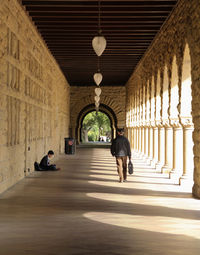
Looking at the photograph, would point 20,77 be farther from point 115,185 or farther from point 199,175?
point 199,175

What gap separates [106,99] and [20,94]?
684 inches

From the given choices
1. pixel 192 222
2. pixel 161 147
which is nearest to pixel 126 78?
pixel 161 147

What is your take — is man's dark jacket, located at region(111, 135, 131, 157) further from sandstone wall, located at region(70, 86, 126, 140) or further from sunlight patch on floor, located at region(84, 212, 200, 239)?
sandstone wall, located at region(70, 86, 126, 140)

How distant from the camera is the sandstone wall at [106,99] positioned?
26.5 m

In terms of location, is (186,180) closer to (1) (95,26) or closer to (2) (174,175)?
(2) (174,175)

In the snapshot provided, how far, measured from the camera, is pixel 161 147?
40.5 feet

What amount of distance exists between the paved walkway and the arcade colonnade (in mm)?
1001

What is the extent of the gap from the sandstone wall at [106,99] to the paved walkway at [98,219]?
17.5 metres

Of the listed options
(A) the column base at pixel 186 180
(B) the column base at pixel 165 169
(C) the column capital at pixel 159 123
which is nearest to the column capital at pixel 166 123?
(C) the column capital at pixel 159 123

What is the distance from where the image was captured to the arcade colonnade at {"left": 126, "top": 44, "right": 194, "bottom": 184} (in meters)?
8.62

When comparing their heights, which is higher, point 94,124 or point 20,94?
point 94,124

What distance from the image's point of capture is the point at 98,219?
5.36 meters

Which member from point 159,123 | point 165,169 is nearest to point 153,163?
point 159,123

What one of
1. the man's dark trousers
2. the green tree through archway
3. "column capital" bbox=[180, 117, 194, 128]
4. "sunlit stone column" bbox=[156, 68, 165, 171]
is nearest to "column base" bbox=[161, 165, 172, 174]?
"sunlit stone column" bbox=[156, 68, 165, 171]
